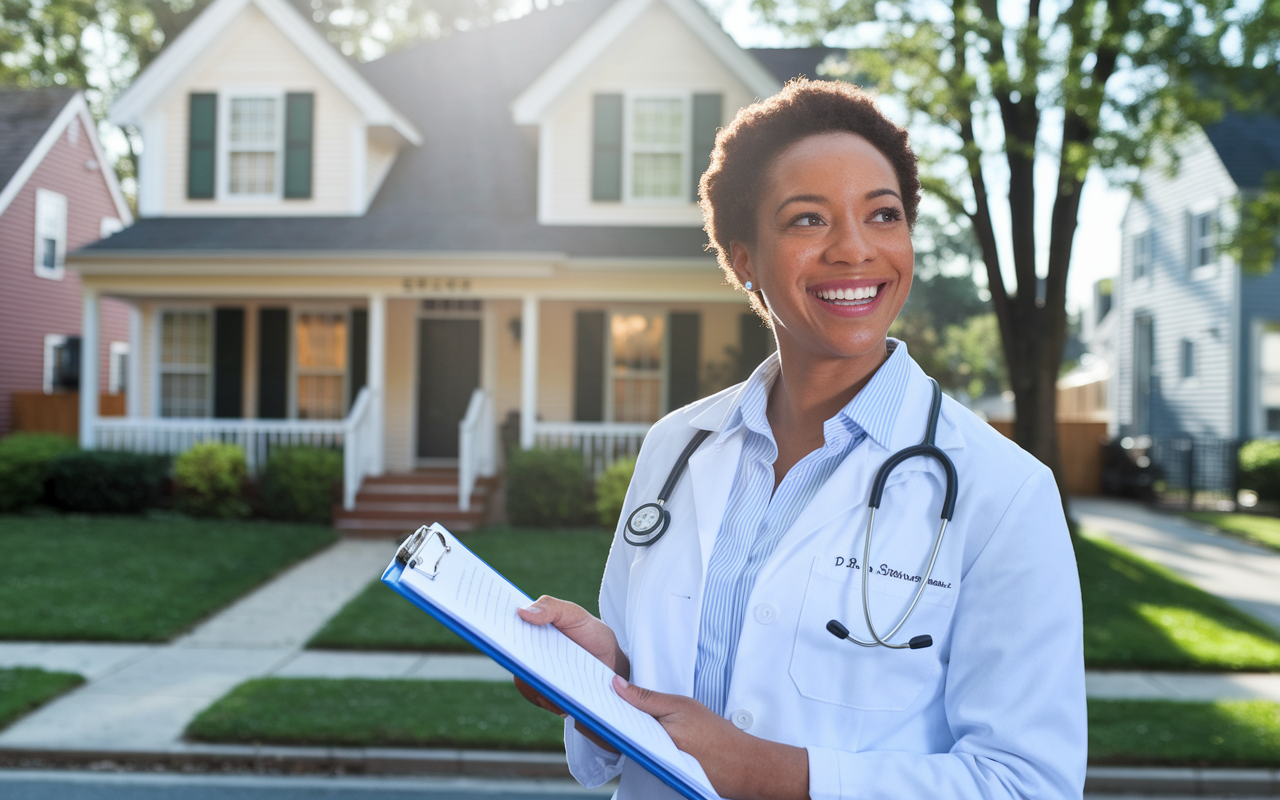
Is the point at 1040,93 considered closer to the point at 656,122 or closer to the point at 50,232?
the point at 656,122

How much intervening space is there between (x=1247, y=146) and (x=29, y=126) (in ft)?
81.4

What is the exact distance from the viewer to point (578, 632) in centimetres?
176

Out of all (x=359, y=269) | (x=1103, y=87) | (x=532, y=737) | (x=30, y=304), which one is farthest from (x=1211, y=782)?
(x=30, y=304)

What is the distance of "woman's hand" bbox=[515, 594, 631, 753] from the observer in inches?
64.6

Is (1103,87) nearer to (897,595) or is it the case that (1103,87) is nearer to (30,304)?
(897,595)

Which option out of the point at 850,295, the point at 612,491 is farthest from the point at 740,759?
the point at 612,491

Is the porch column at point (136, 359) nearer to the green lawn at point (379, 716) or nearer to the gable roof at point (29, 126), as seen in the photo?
the gable roof at point (29, 126)

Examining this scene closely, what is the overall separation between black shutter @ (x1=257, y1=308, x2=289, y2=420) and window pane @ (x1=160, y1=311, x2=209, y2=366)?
1.17m

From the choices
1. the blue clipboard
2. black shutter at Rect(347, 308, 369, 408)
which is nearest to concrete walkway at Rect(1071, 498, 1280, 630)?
the blue clipboard

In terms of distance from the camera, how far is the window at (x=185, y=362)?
15.8 metres

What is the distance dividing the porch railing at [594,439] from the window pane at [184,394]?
5628 mm

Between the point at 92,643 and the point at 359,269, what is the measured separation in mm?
6668

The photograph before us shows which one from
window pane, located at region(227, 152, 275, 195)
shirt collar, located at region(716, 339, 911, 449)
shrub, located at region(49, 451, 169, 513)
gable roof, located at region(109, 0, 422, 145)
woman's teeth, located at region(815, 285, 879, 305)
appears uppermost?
gable roof, located at region(109, 0, 422, 145)

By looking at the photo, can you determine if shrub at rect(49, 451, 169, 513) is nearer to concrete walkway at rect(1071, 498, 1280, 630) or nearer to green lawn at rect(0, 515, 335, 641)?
green lawn at rect(0, 515, 335, 641)
